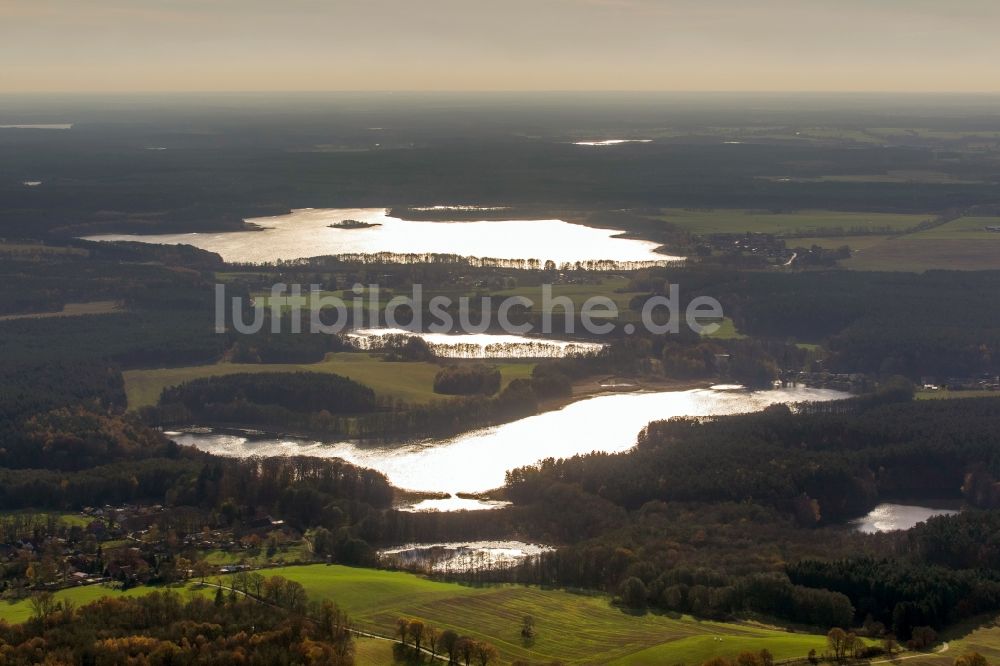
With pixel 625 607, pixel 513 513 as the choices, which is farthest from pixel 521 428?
pixel 625 607

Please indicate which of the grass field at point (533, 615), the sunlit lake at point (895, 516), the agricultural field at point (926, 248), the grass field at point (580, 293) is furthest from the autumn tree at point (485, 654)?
the agricultural field at point (926, 248)

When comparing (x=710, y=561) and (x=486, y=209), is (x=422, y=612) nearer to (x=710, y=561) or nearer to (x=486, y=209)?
(x=710, y=561)

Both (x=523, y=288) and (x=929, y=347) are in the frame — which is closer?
(x=929, y=347)

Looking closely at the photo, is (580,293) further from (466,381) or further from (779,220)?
(779,220)

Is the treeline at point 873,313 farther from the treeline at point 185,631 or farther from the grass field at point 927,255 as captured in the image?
the treeline at point 185,631

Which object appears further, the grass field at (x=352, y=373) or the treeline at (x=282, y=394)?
the grass field at (x=352, y=373)

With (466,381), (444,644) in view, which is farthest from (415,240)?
(444,644)

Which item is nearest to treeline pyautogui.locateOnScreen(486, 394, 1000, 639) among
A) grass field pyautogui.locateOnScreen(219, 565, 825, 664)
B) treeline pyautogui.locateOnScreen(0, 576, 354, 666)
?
grass field pyautogui.locateOnScreen(219, 565, 825, 664)
